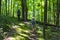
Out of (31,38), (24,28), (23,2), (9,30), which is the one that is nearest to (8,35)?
(9,30)

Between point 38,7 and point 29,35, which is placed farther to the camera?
point 38,7

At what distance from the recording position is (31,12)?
3428cm

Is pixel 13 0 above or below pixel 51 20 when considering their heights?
above

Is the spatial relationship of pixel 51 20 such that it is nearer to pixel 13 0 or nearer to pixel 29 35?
pixel 13 0

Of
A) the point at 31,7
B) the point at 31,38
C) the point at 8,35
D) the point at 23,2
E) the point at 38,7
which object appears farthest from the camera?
the point at 31,7

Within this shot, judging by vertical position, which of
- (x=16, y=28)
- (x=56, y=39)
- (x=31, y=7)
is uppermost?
(x=31, y=7)

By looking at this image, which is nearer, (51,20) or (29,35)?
(29,35)

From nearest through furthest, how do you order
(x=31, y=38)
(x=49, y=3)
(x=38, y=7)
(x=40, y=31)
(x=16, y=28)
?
(x=31, y=38) < (x=16, y=28) < (x=40, y=31) < (x=49, y=3) < (x=38, y=7)

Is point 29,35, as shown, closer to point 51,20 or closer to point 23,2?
point 23,2

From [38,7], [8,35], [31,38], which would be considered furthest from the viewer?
[38,7]

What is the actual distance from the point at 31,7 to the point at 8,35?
57.0ft

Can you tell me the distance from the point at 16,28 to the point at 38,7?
12606 mm

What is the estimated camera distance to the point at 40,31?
19938 mm

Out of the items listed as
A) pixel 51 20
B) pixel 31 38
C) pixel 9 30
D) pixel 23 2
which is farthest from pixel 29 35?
pixel 51 20
